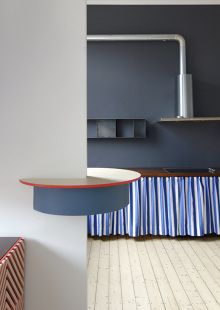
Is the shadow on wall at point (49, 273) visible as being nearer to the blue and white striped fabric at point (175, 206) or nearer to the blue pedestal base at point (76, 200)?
the blue pedestal base at point (76, 200)

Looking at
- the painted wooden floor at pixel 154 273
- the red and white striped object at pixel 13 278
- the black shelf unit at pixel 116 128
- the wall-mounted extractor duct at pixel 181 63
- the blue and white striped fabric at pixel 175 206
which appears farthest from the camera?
the black shelf unit at pixel 116 128

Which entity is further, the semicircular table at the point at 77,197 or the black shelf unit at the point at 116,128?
the black shelf unit at the point at 116,128

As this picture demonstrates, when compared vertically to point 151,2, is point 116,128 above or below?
below

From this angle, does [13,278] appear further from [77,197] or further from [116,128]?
[116,128]

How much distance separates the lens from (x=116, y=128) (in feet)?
12.9

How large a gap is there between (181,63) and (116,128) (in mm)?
1246

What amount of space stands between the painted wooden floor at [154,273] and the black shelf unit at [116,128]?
138 centimetres

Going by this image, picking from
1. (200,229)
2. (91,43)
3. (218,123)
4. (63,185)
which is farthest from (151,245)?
(91,43)

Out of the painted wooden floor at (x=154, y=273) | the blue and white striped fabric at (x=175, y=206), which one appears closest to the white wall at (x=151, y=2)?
the blue and white striped fabric at (x=175, y=206)

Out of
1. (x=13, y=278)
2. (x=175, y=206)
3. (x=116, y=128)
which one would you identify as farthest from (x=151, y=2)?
(x=13, y=278)

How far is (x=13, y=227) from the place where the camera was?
1645 mm

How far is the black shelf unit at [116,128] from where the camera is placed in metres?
3.88

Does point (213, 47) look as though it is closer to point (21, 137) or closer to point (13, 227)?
point (21, 137)

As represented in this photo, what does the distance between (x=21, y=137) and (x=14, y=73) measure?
371 millimetres
